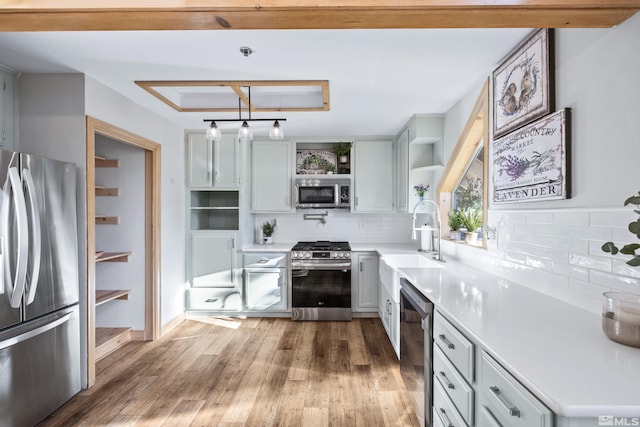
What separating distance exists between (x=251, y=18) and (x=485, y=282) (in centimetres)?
191

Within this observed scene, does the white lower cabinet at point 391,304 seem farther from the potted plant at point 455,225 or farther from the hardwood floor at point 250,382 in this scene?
the potted plant at point 455,225

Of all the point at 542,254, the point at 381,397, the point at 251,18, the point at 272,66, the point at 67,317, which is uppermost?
the point at 272,66

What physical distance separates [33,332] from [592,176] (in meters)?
3.13

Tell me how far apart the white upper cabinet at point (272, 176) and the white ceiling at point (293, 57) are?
5.14 ft

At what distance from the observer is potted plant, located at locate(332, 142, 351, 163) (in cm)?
425

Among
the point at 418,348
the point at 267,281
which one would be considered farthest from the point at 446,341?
Answer: the point at 267,281

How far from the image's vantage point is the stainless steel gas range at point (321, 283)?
3852 millimetres

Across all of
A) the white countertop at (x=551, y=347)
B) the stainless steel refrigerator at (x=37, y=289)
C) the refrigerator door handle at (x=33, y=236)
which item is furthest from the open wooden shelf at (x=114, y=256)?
the white countertop at (x=551, y=347)

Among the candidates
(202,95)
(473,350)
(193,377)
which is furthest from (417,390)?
(202,95)

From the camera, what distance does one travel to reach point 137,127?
3.07 m

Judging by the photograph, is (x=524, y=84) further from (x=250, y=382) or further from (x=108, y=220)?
(x=108, y=220)

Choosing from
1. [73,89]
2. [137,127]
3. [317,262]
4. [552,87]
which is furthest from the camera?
[317,262]

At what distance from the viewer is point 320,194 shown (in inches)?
163

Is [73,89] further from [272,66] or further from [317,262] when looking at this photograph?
[317,262]
